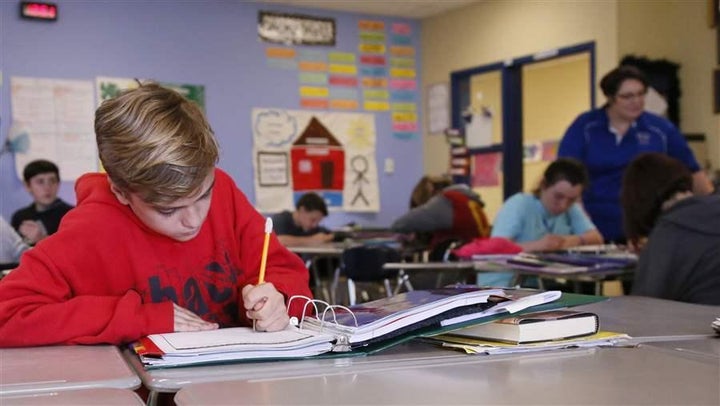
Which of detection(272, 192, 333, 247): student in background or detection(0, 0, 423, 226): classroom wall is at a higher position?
detection(0, 0, 423, 226): classroom wall

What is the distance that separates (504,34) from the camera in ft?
22.1

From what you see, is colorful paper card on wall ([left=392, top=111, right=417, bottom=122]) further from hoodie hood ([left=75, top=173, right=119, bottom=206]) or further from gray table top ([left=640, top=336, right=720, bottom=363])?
gray table top ([left=640, top=336, right=720, bottom=363])

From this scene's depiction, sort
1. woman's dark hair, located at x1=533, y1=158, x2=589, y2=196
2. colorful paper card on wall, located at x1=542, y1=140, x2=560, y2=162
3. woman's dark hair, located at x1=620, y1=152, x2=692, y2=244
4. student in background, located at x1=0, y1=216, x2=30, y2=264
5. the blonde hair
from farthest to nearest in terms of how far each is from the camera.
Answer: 1. colorful paper card on wall, located at x1=542, y1=140, x2=560, y2=162
2. woman's dark hair, located at x1=533, y1=158, x2=589, y2=196
3. student in background, located at x1=0, y1=216, x2=30, y2=264
4. woman's dark hair, located at x1=620, y1=152, x2=692, y2=244
5. the blonde hair

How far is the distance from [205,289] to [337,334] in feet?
1.28

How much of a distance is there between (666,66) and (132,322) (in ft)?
17.2

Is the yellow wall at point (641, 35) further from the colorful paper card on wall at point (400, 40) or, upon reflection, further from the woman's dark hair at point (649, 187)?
the woman's dark hair at point (649, 187)

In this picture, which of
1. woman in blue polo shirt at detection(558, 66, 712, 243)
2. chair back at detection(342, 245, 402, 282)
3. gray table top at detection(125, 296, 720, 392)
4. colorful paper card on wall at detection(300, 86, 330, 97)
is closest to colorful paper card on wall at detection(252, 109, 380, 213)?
colorful paper card on wall at detection(300, 86, 330, 97)

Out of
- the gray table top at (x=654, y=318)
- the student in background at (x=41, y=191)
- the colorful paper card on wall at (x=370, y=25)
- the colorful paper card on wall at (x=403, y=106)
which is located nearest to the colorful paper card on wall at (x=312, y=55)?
the colorful paper card on wall at (x=370, y=25)

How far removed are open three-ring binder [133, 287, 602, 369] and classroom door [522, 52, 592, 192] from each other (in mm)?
7231

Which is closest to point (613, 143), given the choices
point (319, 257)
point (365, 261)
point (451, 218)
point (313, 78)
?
point (451, 218)

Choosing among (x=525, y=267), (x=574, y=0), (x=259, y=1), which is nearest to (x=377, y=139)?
(x=259, y=1)

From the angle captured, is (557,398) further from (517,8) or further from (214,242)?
(517,8)

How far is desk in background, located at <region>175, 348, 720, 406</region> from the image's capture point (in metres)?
0.86

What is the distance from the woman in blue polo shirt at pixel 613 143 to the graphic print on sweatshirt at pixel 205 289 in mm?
2880
